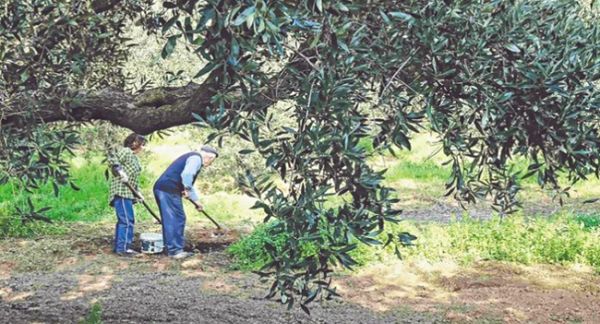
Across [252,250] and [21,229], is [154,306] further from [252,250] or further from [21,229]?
[21,229]

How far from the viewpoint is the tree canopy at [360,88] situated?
275 cm

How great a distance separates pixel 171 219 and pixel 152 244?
0.47 metres

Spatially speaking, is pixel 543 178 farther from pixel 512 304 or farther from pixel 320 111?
pixel 512 304

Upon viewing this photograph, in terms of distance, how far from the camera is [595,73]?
10.5 feet

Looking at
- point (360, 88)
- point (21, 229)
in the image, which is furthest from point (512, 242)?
point (360, 88)

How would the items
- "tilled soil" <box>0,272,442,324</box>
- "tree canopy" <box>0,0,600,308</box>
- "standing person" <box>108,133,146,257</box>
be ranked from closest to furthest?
"tree canopy" <box>0,0,600,308</box>
"tilled soil" <box>0,272,442,324</box>
"standing person" <box>108,133,146,257</box>

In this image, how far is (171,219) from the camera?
948 cm

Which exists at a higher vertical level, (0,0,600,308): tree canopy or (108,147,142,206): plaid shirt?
(0,0,600,308): tree canopy

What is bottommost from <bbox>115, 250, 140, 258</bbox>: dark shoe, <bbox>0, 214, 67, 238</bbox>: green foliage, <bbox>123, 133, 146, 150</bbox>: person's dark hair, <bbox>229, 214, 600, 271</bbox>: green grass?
<bbox>115, 250, 140, 258</bbox>: dark shoe

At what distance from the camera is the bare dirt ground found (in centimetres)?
718

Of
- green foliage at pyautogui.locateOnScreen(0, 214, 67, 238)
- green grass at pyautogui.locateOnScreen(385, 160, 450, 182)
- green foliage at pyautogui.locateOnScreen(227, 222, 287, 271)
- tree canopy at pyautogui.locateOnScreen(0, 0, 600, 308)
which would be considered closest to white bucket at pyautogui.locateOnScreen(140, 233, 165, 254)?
green foliage at pyautogui.locateOnScreen(227, 222, 287, 271)

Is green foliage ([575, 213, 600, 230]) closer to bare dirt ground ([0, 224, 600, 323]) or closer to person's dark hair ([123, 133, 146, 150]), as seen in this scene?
bare dirt ground ([0, 224, 600, 323])

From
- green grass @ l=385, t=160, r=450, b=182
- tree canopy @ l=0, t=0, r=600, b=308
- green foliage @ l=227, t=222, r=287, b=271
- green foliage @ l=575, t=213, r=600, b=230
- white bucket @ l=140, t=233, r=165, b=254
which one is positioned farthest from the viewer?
green grass @ l=385, t=160, r=450, b=182

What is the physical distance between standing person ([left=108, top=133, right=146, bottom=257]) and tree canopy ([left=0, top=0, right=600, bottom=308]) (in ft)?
16.8
